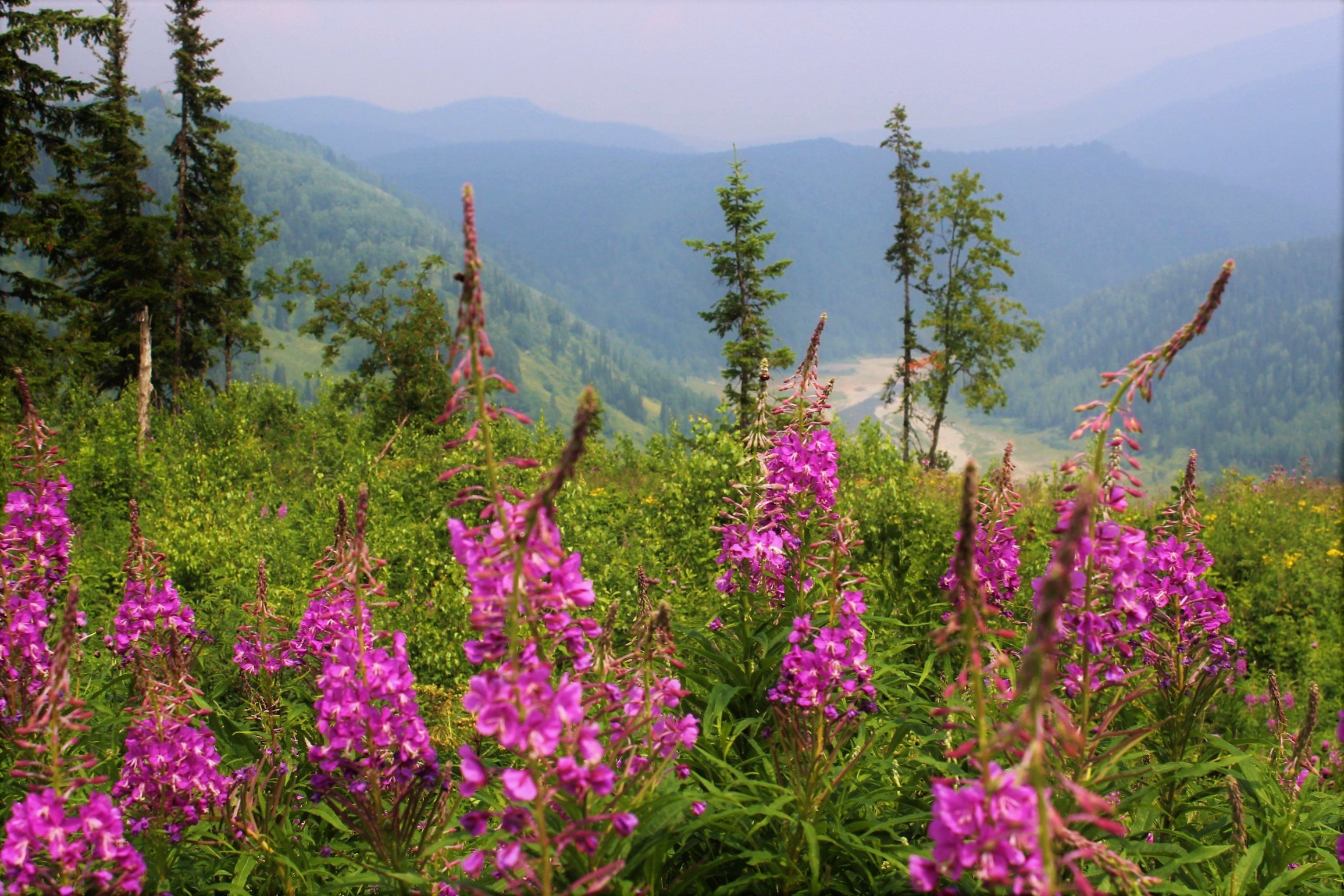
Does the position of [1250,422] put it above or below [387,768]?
below

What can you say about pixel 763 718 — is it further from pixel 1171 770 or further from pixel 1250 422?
pixel 1250 422

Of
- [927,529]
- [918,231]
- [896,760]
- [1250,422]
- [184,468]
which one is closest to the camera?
[896,760]

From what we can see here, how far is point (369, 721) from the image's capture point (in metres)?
2.49

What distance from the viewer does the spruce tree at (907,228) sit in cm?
3522

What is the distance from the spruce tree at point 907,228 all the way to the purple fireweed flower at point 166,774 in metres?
34.0

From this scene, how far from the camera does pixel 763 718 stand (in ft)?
12.2

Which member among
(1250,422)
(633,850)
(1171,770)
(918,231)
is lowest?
(1250,422)

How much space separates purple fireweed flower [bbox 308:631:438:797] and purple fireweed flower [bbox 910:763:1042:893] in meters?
1.75

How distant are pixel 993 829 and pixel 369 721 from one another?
1.99 metres

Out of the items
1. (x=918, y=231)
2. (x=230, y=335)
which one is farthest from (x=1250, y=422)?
(x=230, y=335)

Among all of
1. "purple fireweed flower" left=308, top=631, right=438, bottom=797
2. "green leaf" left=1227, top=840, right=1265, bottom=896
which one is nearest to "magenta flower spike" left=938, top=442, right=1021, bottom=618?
"green leaf" left=1227, top=840, right=1265, bottom=896

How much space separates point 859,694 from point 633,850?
1.23 m

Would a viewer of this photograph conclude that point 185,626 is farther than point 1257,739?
Yes

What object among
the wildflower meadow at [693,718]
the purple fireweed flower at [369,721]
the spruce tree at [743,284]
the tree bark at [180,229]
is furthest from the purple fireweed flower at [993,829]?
the tree bark at [180,229]
